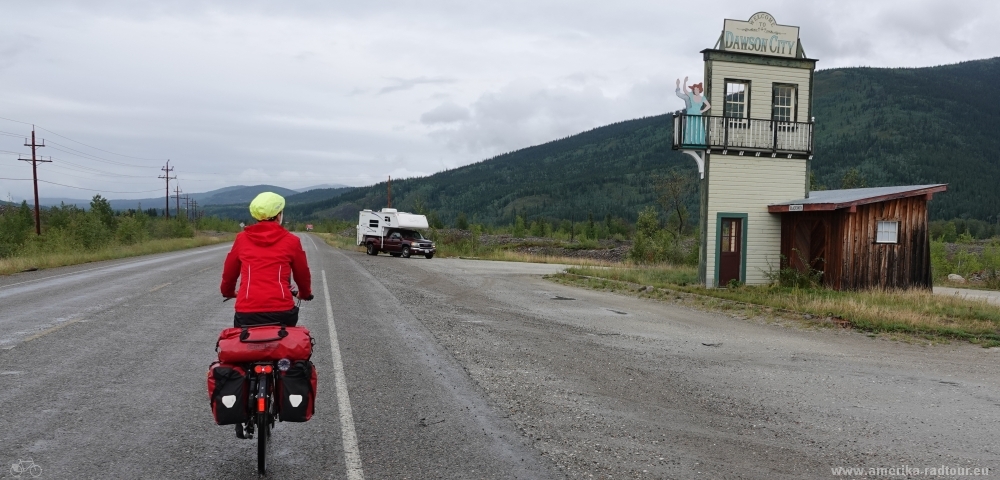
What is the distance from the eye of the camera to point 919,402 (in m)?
7.59

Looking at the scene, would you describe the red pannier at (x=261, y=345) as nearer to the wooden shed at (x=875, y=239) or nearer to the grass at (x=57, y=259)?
the wooden shed at (x=875, y=239)

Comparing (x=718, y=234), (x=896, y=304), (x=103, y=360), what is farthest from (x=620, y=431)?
(x=718, y=234)

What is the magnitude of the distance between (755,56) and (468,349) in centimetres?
1538

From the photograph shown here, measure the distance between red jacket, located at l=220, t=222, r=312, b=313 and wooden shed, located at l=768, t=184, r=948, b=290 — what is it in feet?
53.8

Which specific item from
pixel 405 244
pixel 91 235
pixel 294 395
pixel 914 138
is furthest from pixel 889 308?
pixel 914 138

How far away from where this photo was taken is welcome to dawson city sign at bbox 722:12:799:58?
807 inches

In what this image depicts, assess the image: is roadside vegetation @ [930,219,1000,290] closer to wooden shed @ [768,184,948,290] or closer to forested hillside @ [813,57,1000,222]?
wooden shed @ [768,184,948,290]

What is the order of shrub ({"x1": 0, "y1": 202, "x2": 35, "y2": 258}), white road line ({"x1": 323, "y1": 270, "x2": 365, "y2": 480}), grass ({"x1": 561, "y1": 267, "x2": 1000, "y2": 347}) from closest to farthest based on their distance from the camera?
white road line ({"x1": 323, "y1": 270, "x2": 365, "y2": 480}) → grass ({"x1": 561, "y1": 267, "x2": 1000, "y2": 347}) → shrub ({"x1": 0, "y1": 202, "x2": 35, "y2": 258})

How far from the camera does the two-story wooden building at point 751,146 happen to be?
20.5 meters

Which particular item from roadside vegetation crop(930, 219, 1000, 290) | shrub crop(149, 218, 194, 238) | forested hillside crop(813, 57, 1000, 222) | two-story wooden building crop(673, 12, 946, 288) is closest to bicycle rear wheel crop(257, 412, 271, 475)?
two-story wooden building crop(673, 12, 946, 288)

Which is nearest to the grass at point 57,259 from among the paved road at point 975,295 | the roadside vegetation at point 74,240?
the roadside vegetation at point 74,240

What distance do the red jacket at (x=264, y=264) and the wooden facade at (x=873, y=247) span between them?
1675 cm

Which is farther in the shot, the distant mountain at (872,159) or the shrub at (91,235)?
the distant mountain at (872,159)

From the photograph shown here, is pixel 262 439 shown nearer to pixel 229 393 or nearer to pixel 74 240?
pixel 229 393
